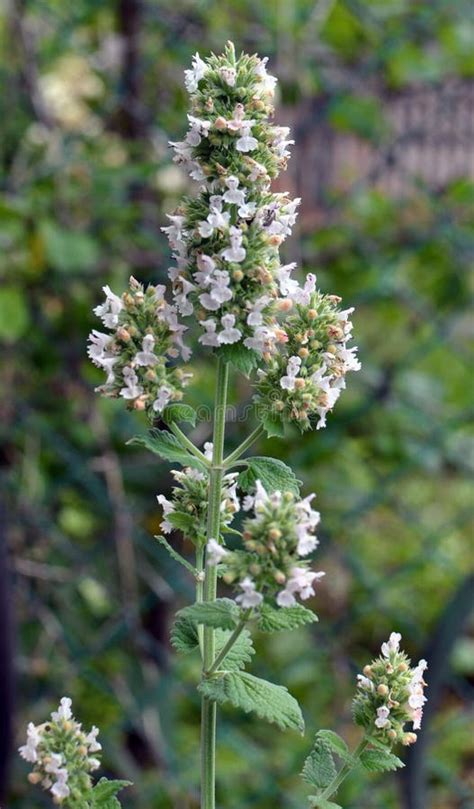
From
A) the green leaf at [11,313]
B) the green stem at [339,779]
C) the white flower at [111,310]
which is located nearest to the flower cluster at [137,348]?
the white flower at [111,310]

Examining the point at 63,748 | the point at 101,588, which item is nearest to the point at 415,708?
the point at 63,748

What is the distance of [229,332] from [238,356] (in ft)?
0.07

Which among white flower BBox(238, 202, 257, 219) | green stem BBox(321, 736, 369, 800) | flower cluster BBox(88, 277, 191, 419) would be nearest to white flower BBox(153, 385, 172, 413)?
flower cluster BBox(88, 277, 191, 419)

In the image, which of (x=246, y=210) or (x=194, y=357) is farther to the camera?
(x=194, y=357)

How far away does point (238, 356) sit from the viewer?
0.54 meters

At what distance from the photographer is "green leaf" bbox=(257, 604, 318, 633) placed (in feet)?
1.71

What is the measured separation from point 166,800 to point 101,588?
1.27 ft

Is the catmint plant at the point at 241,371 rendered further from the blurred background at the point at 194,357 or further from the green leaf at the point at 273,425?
the blurred background at the point at 194,357

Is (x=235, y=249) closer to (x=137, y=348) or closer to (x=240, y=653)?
(x=137, y=348)

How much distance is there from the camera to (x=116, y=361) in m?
0.55

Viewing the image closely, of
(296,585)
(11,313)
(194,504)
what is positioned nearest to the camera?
(296,585)

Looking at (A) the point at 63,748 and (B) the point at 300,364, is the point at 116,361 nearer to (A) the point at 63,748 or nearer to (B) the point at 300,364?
(B) the point at 300,364

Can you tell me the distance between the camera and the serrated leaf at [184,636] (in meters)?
0.55

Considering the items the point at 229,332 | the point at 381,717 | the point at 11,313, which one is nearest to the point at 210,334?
the point at 229,332
